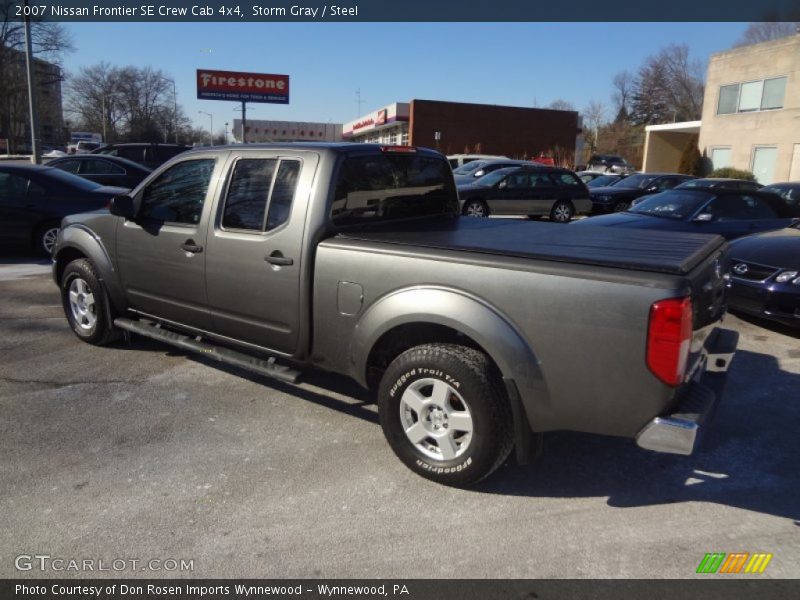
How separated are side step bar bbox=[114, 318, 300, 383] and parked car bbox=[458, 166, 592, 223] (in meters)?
11.7

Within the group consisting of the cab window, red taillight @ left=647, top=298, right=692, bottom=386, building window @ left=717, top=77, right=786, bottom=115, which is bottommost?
red taillight @ left=647, top=298, right=692, bottom=386

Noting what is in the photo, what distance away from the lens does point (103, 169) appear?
46.3 feet

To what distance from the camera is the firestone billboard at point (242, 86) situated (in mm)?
45781

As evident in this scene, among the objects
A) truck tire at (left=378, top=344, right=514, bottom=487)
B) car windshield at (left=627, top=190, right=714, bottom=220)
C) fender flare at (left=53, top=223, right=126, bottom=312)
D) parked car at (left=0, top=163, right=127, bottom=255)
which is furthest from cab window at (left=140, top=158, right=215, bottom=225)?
car windshield at (left=627, top=190, right=714, bottom=220)

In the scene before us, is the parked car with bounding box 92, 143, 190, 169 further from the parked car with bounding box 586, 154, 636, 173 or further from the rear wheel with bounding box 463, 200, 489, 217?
the parked car with bounding box 586, 154, 636, 173

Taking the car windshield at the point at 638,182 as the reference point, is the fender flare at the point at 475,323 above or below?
below

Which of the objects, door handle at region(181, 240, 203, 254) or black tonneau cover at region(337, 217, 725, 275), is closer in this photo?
black tonneau cover at region(337, 217, 725, 275)

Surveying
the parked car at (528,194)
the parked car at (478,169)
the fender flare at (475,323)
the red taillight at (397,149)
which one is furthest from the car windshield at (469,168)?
the fender flare at (475,323)

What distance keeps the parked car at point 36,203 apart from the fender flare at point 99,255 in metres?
4.54

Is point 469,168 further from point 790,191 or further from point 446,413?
point 446,413

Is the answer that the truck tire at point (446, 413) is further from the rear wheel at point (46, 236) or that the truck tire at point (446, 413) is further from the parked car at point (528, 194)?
the parked car at point (528, 194)

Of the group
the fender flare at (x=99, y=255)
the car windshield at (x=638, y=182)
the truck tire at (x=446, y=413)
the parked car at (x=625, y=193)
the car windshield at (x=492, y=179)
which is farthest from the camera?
the car windshield at (x=638, y=182)

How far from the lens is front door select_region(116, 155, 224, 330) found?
4.50m

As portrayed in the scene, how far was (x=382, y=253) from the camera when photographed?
350cm
